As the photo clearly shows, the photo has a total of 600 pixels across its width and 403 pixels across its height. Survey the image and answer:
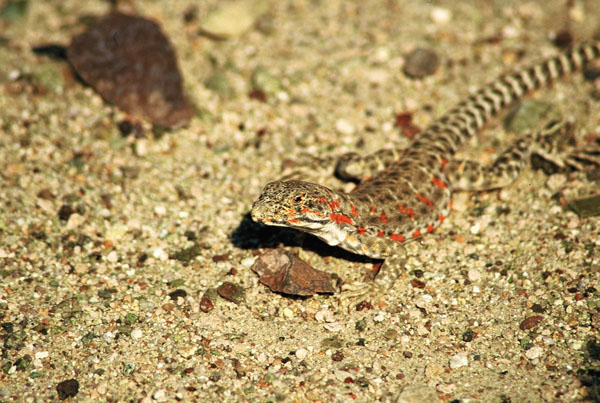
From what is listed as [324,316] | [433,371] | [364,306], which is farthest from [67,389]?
[433,371]

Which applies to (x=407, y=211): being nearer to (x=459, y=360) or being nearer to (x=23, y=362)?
(x=459, y=360)

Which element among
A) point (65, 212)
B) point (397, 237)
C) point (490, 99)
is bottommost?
point (65, 212)

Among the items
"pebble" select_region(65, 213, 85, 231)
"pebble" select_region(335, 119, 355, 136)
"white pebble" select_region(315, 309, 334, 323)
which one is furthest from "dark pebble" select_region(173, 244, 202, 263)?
"pebble" select_region(335, 119, 355, 136)

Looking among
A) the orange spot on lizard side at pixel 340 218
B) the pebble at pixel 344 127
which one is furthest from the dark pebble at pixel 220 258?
the pebble at pixel 344 127

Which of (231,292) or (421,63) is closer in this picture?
(231,292)

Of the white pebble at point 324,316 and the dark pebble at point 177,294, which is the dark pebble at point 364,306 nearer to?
the white pebble at point 324,316

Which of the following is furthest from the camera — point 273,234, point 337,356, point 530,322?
point 273,234
